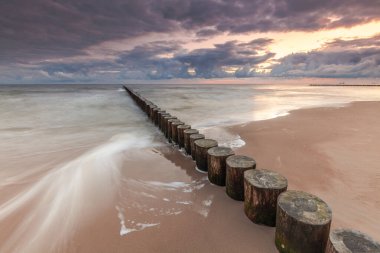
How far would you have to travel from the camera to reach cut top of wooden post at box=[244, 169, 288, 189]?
2420mm

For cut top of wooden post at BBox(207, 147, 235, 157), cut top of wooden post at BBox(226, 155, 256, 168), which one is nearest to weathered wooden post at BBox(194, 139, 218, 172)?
cut top of wooden post at BBox(207, 147, 235, 157)

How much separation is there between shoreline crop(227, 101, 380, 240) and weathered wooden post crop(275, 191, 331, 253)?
1.08 m

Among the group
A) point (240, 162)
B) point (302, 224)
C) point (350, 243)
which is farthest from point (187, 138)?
point (350, 243)

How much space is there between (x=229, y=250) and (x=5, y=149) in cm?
654

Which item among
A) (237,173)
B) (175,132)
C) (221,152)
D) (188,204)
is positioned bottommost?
(188,204)

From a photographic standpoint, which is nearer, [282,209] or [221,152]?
[282,209]

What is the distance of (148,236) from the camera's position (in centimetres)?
257

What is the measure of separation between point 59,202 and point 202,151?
241cm

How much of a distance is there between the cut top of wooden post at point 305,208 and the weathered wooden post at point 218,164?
1319 mm

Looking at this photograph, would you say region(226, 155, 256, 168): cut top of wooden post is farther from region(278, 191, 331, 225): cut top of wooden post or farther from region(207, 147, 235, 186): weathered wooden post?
region(278, 191, 331, 225): cut top of wooden post

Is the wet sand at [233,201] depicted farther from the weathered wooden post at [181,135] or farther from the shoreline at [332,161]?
the weathered wooden post at [181,135]

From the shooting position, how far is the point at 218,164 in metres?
3.48

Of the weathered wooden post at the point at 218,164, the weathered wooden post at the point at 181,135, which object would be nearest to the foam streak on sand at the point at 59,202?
the weathered wooden post at the point at 181,135

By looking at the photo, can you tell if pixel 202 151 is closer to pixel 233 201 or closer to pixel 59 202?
pixel 233 201
